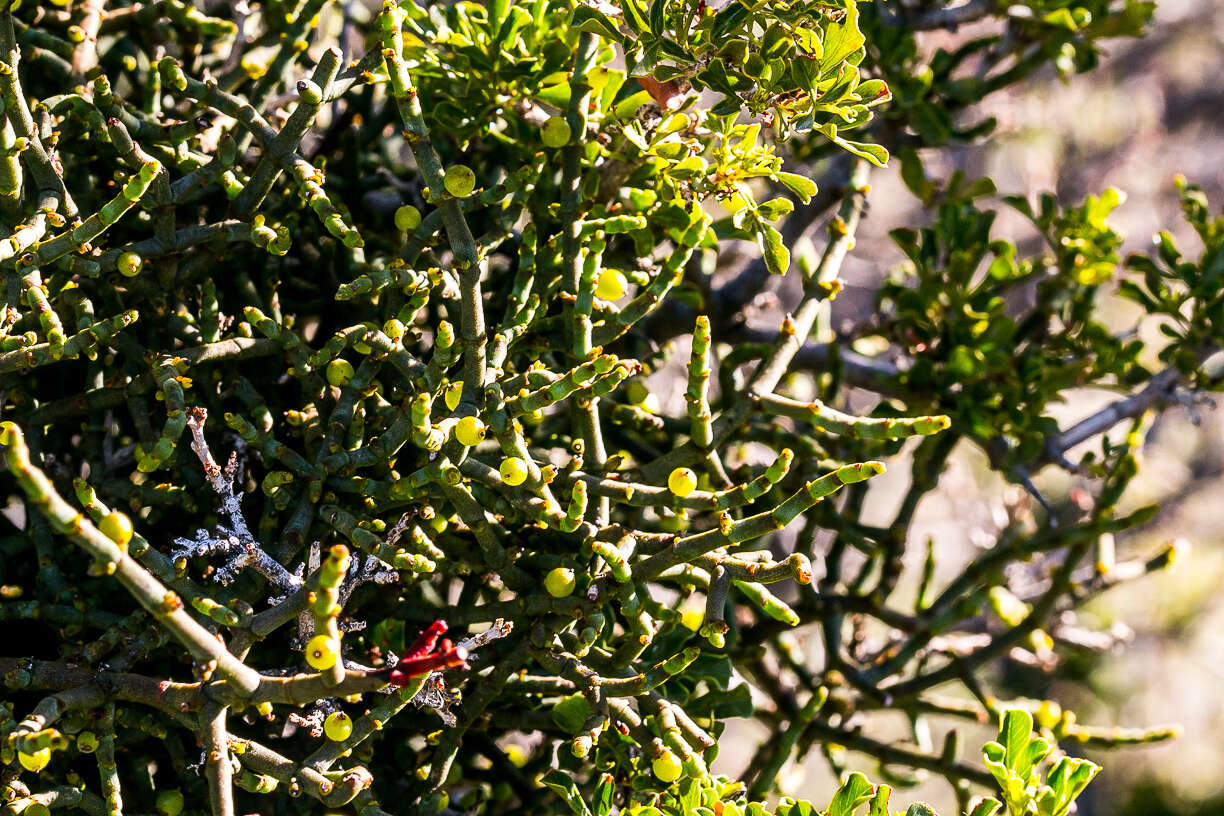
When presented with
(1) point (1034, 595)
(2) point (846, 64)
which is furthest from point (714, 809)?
(1) point (1034, 595)

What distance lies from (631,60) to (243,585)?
37 cm

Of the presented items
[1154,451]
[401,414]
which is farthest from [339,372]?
[1154,451]

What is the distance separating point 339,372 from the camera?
0.59 meters

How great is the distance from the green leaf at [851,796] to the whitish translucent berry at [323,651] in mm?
287

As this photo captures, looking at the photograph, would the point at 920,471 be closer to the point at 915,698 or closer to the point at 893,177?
the point at 915,698

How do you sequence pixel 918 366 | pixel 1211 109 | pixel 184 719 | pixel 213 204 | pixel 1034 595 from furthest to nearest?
pixel 1211 109
pixel 1034 595
pixel 918 366
pixel 213 204
pixel 184 719

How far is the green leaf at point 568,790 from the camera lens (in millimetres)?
573

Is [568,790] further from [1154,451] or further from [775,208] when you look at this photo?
[1154,451]

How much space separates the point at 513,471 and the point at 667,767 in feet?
0.59

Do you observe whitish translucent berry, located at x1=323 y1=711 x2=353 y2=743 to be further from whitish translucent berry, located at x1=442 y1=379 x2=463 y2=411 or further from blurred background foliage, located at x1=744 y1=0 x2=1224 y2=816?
blurred background foliage, located at x1=744 y1=0 x2=1224 y2=816

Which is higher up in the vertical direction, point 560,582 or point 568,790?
point 560,582

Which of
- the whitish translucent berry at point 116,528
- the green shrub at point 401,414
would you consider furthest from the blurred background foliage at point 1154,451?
the whitish translucent berry at point 116,528

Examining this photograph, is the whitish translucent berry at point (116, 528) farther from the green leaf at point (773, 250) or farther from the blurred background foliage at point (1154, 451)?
the blurred background foliage at point (1154, 451)

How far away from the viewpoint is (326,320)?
0.74 metres
